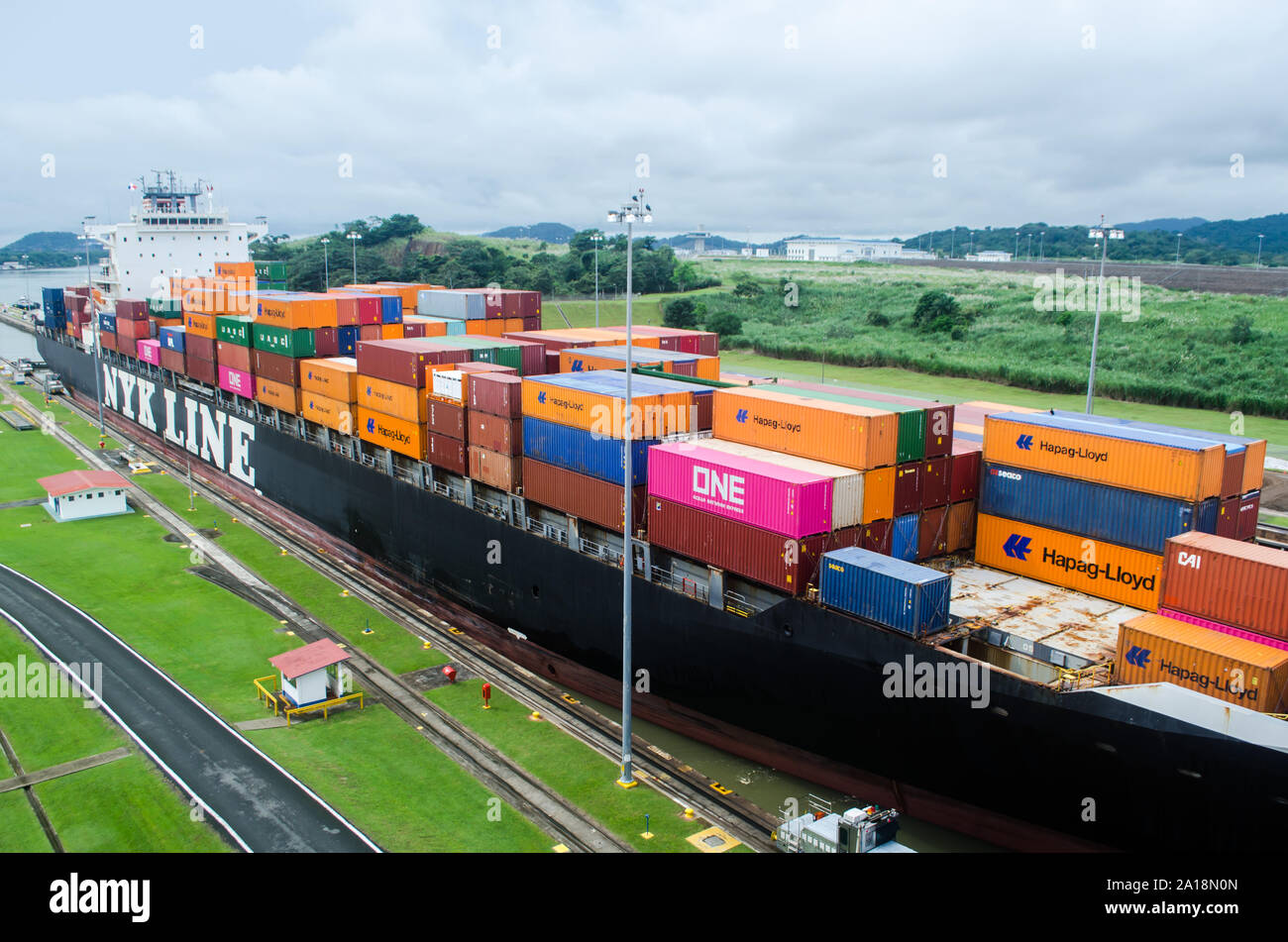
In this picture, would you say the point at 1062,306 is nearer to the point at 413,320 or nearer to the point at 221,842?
the point at 413,320

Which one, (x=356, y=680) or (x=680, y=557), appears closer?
(x=680, y=557)

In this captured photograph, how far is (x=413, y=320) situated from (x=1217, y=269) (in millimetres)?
97254

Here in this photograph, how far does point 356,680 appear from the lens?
28266mm

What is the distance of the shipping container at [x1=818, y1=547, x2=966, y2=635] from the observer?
65.2ft

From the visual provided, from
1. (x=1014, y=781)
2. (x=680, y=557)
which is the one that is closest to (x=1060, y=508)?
(x=1014, y=781)

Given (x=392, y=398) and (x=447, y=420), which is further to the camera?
(x=392, y=398)

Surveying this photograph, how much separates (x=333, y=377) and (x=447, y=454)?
10.3 meters

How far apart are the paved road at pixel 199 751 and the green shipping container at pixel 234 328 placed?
20309 millimetres

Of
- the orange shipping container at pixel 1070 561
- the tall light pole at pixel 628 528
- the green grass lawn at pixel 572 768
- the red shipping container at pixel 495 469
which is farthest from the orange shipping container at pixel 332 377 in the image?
the orange shipping container at pixel 1070 561

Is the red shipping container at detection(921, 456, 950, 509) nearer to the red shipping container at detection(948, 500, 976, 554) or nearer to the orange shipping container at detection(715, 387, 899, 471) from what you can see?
the red shipping container at detection(948, 500, 976, 554)

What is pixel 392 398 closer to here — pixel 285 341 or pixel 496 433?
pixel 496 433

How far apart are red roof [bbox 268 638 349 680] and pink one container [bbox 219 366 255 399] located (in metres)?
27.5

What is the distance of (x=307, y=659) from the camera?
26.0 meters

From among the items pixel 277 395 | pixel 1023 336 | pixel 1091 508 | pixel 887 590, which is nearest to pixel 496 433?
pixel 887 590
